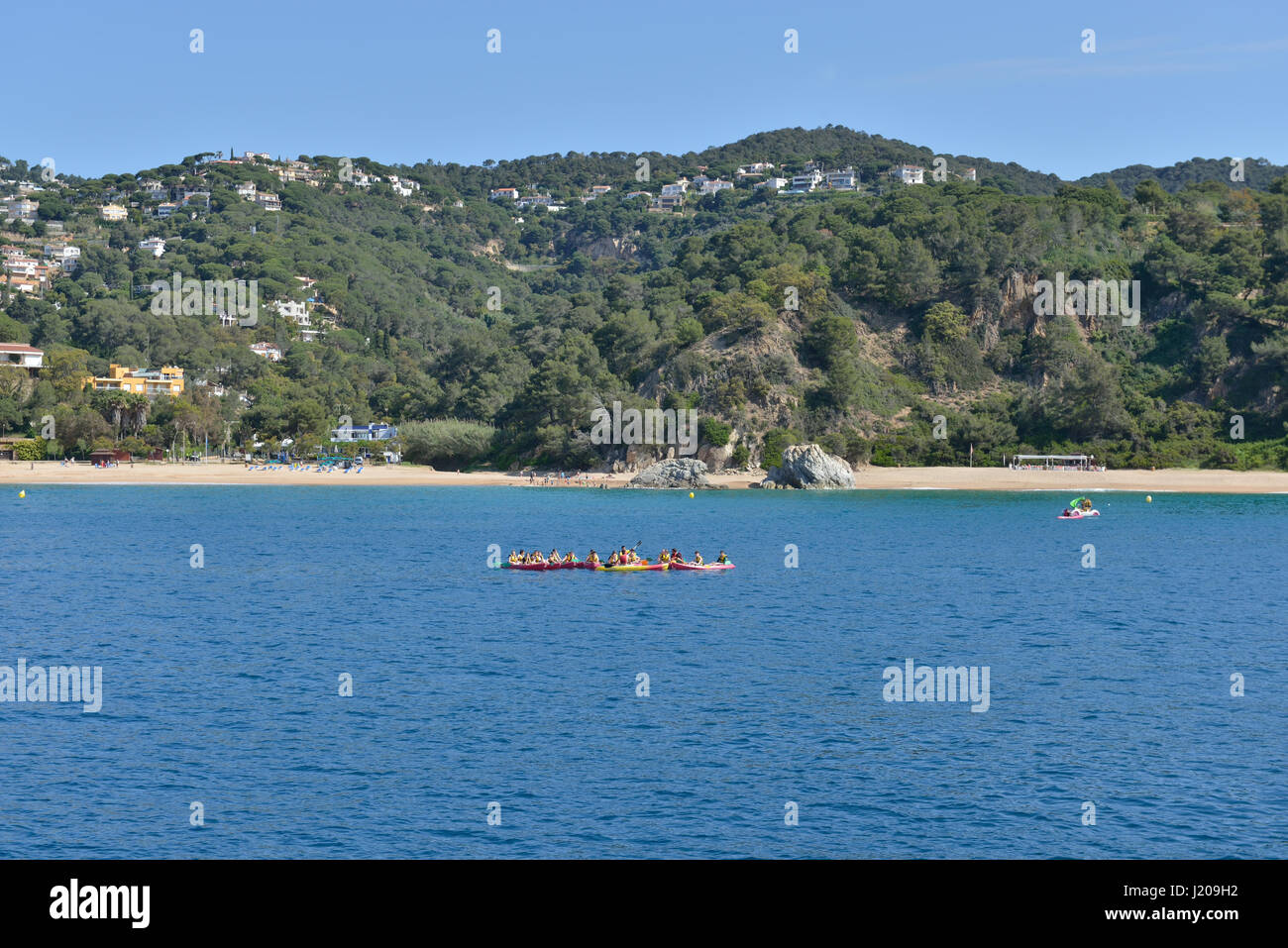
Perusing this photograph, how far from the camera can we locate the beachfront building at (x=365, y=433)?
146375mm

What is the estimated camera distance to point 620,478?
12675 centimetres

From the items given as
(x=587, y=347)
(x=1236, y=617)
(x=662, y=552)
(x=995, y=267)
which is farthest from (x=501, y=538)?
(x=995, y=267)

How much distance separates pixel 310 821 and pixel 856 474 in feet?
340

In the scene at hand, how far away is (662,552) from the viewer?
6391 cm

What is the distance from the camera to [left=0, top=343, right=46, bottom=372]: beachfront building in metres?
146
